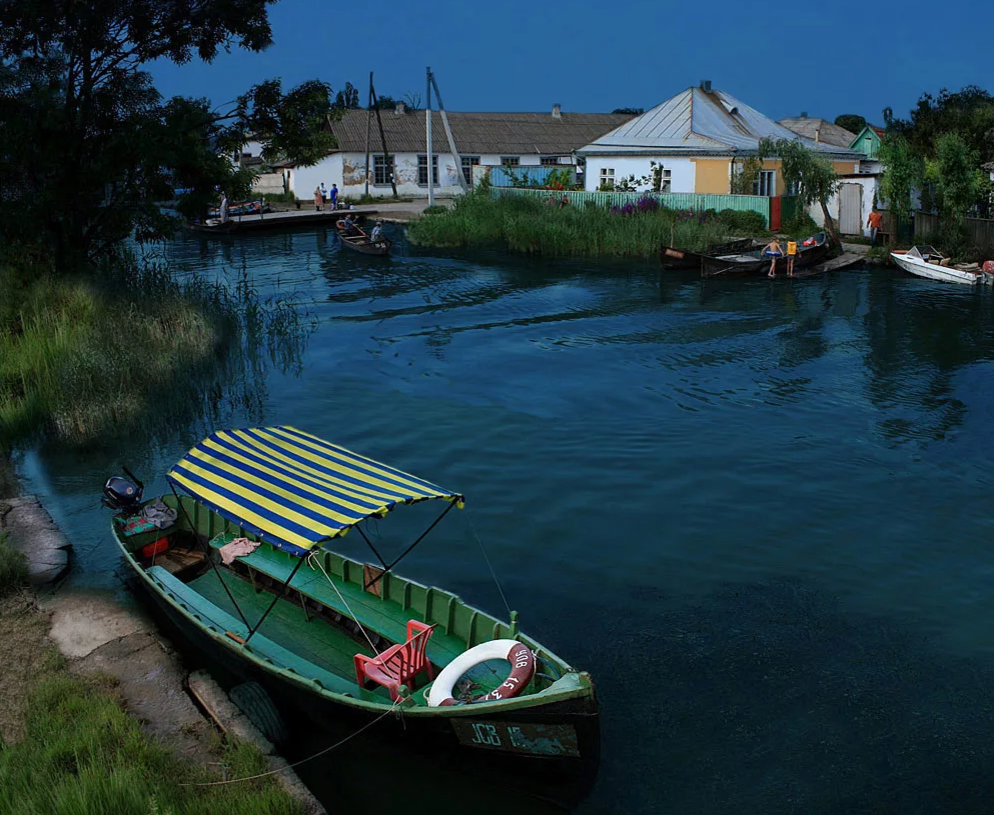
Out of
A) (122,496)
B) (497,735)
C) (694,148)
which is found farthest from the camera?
(694,148)

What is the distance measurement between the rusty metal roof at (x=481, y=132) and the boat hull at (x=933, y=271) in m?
38.3

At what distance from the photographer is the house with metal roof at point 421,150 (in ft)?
217

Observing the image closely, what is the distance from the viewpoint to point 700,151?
45688mm

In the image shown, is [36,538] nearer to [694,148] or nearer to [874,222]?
[874,222]

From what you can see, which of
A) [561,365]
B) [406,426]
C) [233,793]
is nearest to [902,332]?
[561,365]

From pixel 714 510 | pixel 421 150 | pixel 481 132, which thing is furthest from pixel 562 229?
pixel 481 132

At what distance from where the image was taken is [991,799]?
8695 millimetres

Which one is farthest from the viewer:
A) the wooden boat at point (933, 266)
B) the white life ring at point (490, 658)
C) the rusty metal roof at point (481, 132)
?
the rusty metal roof at point (481, 132)

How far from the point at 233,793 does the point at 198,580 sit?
495 centimetres

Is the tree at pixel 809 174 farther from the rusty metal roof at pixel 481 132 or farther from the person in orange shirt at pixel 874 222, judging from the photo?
the rusty metal roof at pixel 481 132

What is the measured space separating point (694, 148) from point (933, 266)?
15.2 metres

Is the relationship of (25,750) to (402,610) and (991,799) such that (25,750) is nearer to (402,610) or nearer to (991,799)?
(402,610)

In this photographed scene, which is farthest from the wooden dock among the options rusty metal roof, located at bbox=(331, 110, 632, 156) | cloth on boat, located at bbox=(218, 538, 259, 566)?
cloth on boat, located at bbox=(218, 538, 259, 566)

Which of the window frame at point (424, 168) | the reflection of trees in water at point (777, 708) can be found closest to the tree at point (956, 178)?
the reflection of trees in water at point (777, 708)
